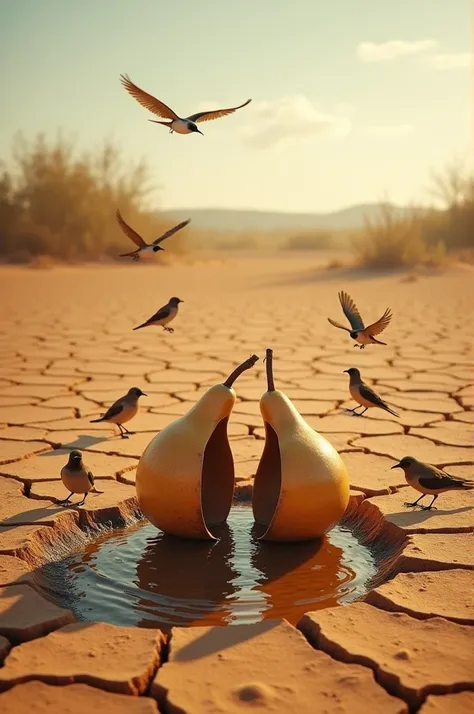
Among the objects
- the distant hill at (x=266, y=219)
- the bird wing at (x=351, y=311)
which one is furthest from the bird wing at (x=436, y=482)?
the distant hill at (x=266, y=219)

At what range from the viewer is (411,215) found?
18906mm

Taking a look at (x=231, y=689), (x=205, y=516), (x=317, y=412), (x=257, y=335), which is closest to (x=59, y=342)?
(x=257, y=335)

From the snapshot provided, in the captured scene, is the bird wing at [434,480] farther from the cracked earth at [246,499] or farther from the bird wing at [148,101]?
the bird wing at [148,101]

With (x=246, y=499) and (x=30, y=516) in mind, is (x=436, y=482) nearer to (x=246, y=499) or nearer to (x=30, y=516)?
(x=246, y=499)

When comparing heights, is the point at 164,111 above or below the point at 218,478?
above

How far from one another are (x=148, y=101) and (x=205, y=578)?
1.42 m

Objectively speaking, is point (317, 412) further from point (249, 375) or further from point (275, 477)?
point (275, 477)

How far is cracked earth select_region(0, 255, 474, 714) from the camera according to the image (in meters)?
1.91

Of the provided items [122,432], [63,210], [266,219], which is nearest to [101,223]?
[63,210]

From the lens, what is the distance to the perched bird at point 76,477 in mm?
3135

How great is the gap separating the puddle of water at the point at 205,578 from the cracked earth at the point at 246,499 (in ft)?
0.37

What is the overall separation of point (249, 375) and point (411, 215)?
13.6m

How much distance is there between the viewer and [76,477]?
10.3ft

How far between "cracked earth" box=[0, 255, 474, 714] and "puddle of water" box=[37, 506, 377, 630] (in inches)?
4.5
